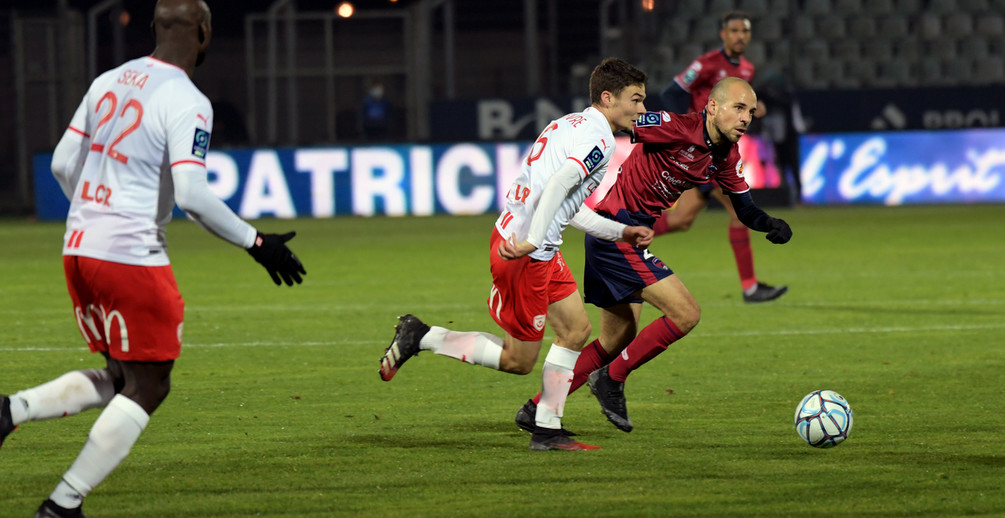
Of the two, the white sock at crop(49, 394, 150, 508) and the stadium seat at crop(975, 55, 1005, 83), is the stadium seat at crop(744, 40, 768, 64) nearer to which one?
the stadium seat at crop(975, 55, 1005, 83)

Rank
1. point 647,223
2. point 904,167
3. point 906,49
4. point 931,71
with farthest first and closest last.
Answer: point 906,49
point 931,71
point 904,167
point 647,223

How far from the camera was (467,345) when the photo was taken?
20.0 ft

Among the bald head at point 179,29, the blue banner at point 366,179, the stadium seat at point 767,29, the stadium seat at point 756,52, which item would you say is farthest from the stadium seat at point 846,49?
the bald head at point 179,29

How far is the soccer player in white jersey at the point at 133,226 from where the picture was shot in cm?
428

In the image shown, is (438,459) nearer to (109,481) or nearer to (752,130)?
(109,481)

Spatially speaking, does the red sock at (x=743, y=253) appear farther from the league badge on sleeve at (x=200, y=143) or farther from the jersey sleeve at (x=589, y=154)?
the league badge on sleeve at (x=200, y=143)

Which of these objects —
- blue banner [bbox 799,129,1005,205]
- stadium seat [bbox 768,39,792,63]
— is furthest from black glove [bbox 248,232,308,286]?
stadium seat [bbox 768,39,792,63]

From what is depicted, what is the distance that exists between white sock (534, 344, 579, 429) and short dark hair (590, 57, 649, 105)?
1.01 metres

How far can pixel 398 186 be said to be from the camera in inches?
838

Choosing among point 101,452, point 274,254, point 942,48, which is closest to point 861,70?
point 942,48

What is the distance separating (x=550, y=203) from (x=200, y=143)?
155 centimetres

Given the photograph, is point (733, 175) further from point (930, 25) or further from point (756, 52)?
point (930, 25)

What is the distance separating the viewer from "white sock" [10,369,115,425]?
4473 millimetres

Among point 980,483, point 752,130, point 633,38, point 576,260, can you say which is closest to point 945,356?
point 980,483
